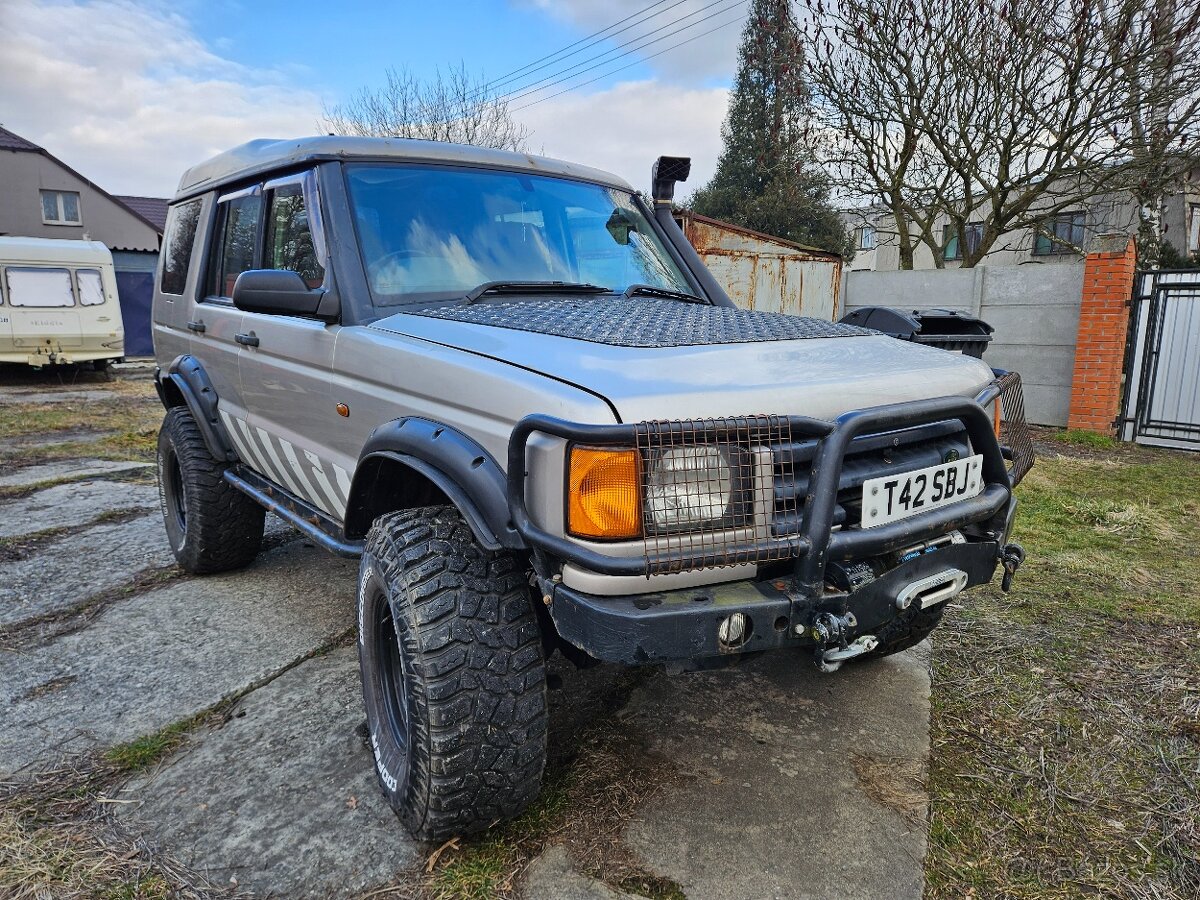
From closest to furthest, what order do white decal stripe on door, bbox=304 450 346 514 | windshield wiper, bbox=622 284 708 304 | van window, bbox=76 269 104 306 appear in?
white decal stripe on door, bbox=304 450 346 514
windshield wiper, bbox=622 284 708 304
van window, bbox=76 269 104 306

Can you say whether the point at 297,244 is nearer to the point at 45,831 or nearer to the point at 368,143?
the point at 368,143

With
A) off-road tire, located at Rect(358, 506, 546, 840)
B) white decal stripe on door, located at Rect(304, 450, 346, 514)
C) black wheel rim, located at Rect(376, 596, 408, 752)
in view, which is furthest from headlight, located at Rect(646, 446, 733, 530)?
white decal stripe on door, located at Rect(304, 450, 346, 514)

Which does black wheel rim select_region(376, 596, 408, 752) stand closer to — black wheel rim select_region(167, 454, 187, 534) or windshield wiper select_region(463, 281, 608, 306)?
windshield wiper select_region(463, 281, 608, 306)

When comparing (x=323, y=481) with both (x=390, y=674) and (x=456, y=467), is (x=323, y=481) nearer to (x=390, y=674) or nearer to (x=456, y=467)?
(x=390, y=674)

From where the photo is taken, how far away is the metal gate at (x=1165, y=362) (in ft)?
27.0

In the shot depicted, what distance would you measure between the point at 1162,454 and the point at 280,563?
864cm

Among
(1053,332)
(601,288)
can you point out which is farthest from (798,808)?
(1053,332)

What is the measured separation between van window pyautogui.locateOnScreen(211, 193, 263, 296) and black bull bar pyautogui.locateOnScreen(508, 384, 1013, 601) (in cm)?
228

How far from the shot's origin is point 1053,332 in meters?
9.21

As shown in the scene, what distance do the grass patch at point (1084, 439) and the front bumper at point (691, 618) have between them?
8155 mm

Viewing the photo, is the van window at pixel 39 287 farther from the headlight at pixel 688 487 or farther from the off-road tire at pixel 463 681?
the headlight at pixel 688 487

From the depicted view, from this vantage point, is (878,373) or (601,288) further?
(601,288)

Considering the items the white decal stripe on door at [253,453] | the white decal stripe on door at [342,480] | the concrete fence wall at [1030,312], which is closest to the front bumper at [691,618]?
the white decal stripe on door at [342,480]

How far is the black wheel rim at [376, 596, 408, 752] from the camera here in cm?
224
